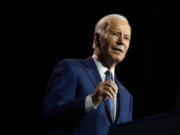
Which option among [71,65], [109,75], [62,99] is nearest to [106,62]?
[109,75]

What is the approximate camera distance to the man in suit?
1.49 meters

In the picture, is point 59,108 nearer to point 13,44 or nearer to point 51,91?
point 51,91

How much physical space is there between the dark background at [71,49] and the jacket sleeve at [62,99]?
719mm

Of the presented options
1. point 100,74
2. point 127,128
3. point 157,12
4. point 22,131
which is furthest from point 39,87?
point 127,128

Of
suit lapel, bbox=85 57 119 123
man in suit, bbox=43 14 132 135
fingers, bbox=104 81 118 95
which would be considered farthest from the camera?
suit lapel, bbox=85 57 119 123

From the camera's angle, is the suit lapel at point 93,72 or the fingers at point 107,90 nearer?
the fingers at point 107,90

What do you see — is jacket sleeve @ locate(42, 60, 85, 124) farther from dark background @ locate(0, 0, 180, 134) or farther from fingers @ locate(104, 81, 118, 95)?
dark background @ locate(0, 0, 180, 134)

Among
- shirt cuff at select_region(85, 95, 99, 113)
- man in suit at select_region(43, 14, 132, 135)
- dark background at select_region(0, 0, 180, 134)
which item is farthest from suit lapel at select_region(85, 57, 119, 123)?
dark background at select_region(0, 0, 180, 134)

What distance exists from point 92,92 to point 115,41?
0.97 ft

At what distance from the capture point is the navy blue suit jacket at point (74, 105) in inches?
59.6

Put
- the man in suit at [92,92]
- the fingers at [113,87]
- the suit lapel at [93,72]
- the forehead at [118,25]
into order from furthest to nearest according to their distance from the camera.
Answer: the forehead at [118,25], the suit lapel at [93,72], the man in suit at [92,92], the fingers at [113,87]

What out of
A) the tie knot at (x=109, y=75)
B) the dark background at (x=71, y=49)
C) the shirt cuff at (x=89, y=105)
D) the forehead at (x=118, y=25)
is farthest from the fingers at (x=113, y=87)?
the dark background at (x=71, y=49)

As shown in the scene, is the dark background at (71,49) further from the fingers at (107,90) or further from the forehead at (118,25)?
the fingers at (107,90)

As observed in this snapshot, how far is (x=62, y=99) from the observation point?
1583 mm
